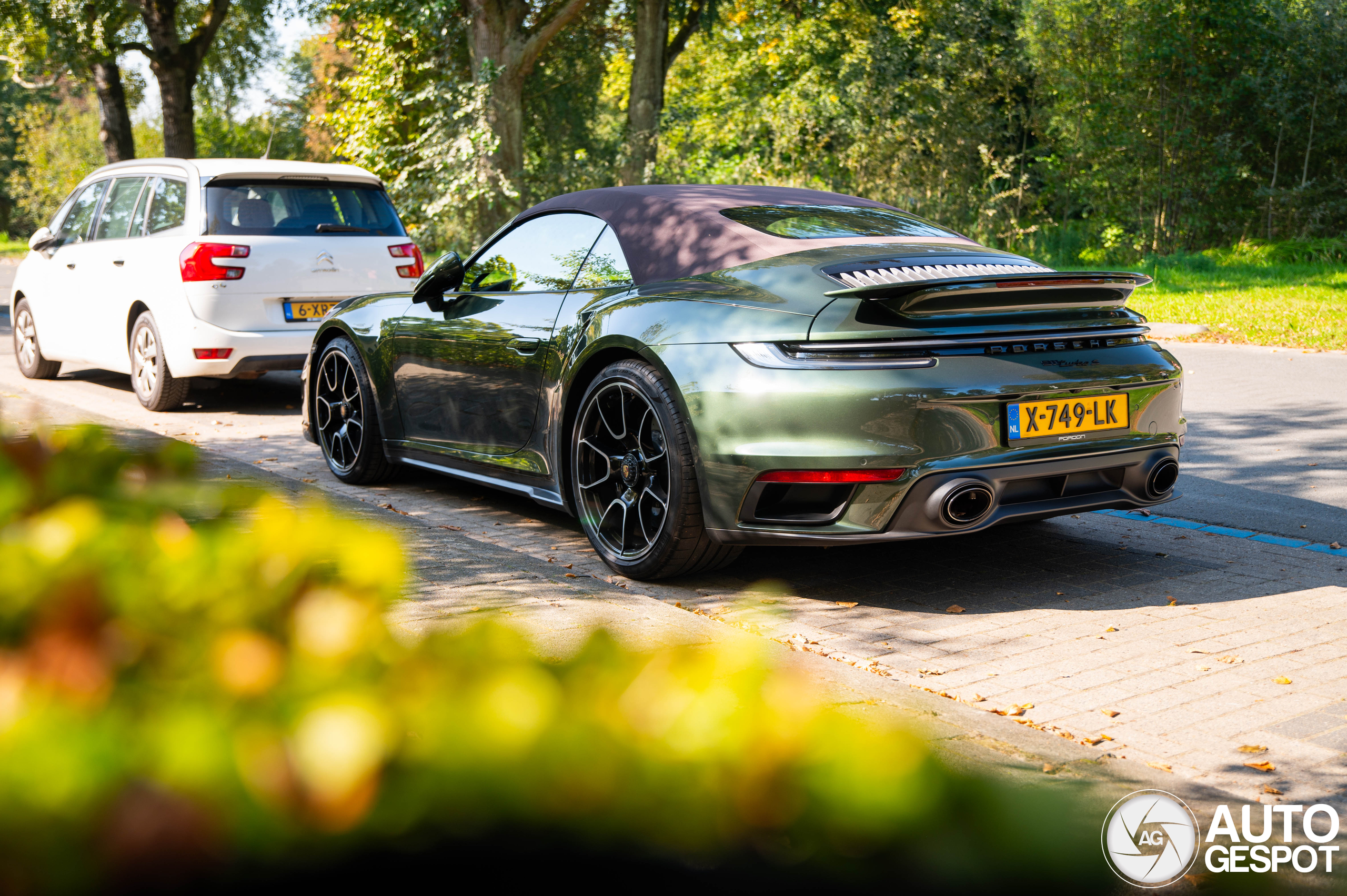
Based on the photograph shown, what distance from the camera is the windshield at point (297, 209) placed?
29.2 ft

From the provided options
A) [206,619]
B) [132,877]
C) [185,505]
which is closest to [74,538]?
[206,619]

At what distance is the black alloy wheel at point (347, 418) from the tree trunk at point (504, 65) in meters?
12.0

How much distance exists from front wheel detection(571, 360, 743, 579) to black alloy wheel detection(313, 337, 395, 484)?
1823 millimetres

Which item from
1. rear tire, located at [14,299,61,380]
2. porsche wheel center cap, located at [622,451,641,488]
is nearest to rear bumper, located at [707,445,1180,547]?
porsche wheel center cap, located at [622,451,641,488]

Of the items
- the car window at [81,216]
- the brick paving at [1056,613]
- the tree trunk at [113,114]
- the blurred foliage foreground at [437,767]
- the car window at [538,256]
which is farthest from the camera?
the tree trunk at [113,114]

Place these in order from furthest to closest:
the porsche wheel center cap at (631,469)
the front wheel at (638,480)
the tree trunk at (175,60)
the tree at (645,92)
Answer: the tree trunk at (175,60) < the tree at (645,92) < the porsche wheel center cap at (631,469) < the front wheel at (638,480)

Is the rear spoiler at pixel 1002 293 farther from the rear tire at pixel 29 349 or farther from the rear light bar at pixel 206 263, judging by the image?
the rear tire at pixel 29 349

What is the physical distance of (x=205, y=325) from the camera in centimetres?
870

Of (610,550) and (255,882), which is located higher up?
(255,882)

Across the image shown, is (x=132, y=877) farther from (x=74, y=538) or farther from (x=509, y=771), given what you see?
(x=74, y=538)

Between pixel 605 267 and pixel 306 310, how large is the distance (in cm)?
456

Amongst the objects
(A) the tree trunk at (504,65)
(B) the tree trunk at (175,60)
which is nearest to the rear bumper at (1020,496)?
(A) the tree trunk at (504,65)

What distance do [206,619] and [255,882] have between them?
27 cm

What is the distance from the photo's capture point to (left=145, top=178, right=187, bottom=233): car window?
9070 mm
